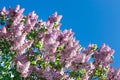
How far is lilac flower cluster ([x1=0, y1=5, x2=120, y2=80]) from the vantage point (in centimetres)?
1636

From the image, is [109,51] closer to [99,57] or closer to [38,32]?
[99,57]

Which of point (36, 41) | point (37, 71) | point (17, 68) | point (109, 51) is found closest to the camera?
point (17, 68)

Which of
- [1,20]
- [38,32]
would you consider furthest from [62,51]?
[1,20]

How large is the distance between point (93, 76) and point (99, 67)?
510 millimetres

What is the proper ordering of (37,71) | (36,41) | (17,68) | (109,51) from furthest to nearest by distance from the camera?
(109,51) < (36,41) < (37,71) < (17,68)

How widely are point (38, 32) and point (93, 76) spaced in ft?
10.3

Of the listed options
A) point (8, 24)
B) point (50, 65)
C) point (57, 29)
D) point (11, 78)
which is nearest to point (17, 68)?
point (11, 78)

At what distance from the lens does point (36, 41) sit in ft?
59.4

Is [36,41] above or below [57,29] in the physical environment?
below

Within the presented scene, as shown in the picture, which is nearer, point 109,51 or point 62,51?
point 62,51

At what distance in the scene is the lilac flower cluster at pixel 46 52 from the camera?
16.4 metres

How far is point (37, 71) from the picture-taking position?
16.6 meters

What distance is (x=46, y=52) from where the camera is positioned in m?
16.7

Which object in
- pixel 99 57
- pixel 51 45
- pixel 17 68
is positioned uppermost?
pixel 99 57
